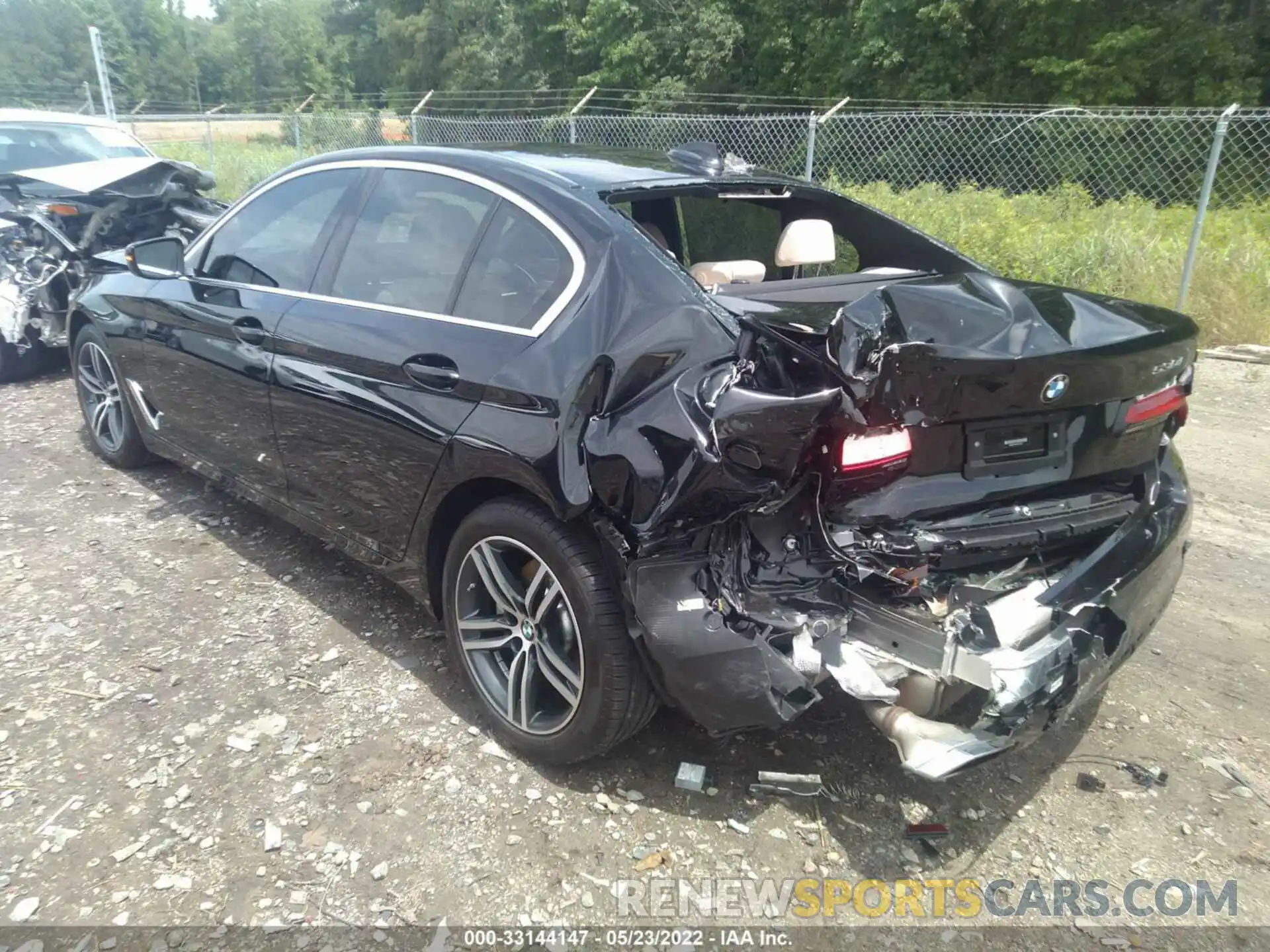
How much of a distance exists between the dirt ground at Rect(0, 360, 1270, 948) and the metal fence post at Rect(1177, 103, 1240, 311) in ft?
14.9

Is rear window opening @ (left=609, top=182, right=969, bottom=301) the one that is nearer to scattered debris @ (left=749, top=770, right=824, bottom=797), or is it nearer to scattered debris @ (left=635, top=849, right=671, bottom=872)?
scattered debris @ (left=749, top=770, right=824, bottom=797)

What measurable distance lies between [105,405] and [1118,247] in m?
8.27

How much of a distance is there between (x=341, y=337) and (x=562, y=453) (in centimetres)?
117

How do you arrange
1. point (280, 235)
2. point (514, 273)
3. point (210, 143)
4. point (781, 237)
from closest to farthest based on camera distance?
point (514, 273) → point (781, 237) → point (280, 235) → point (210, 143)

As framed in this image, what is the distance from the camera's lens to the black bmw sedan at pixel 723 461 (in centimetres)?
218

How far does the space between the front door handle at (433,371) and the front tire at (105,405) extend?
2.69 metres

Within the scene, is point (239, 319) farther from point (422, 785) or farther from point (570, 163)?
point (422, 785)

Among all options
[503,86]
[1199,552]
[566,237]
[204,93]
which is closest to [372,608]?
[566,237]

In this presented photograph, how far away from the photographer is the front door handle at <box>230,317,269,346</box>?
11.3 feet

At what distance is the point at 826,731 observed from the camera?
288cm

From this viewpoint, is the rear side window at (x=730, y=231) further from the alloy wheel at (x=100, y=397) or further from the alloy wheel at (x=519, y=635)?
the alloy wheel at (x=100, y=397)

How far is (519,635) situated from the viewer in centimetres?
273

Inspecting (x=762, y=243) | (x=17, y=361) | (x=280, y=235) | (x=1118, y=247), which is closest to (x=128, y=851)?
(x=280, y=235)

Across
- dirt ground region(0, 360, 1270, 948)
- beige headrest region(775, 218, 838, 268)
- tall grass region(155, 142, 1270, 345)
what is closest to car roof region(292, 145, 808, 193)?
beige headrest region(775, 218, 838, 268)
